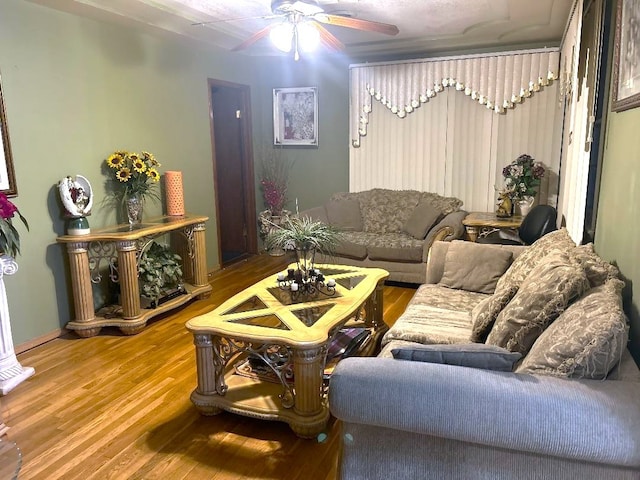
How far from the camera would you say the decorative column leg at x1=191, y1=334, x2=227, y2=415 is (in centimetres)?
255

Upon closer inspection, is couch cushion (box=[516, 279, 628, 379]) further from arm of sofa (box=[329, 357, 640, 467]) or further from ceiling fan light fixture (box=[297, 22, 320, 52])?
ceiling fan light fixture (box=[297, 22, 320, 52])

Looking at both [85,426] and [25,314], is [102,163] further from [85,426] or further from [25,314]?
[85,426]

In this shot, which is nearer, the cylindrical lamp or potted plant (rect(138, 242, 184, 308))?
potted plant (rect(138, 242, 184, 308))

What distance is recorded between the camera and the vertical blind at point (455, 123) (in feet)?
16.6

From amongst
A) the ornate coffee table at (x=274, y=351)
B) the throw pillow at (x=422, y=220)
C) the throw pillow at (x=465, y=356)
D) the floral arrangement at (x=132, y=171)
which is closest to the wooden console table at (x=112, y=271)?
the floral arrangement at (x=132, y=171)

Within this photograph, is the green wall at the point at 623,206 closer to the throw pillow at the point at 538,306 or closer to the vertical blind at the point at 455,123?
the throw pillow at the point at 538,306

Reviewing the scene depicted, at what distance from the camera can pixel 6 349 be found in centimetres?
304

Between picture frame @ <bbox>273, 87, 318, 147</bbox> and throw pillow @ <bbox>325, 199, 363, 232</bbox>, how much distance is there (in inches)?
39.0

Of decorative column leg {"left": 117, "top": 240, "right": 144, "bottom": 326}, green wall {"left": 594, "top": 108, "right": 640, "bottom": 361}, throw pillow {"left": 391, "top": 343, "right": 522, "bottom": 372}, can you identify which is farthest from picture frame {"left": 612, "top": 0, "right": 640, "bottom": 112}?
decorative column leg {"left": 117, "top": 240, "right": 144, "bottom": 326}

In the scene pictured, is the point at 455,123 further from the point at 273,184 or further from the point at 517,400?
the point at 517,400

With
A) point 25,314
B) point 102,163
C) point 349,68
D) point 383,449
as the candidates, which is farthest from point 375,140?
point 383,449

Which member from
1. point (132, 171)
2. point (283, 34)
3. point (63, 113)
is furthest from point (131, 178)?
point (283, 34)

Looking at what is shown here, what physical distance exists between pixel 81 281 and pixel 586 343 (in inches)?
133

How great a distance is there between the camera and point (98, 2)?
11.7ft
